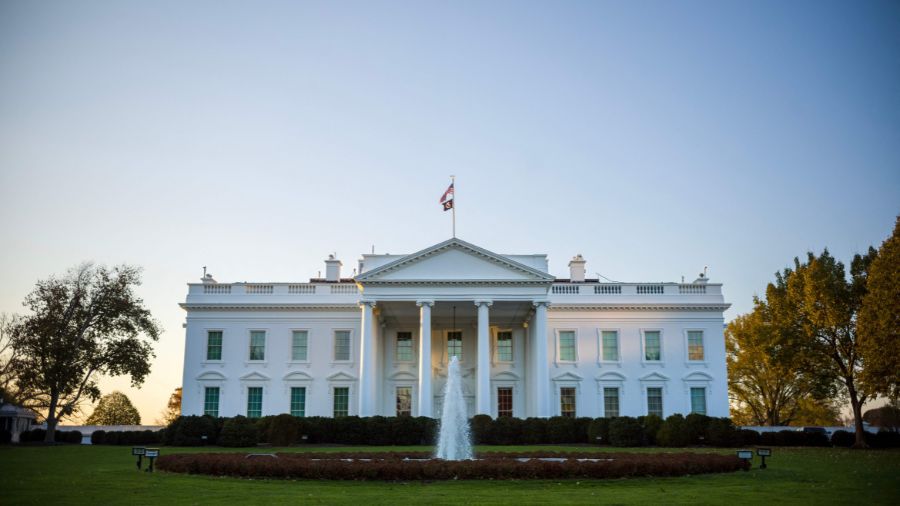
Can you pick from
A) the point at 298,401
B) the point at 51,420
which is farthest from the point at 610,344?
the point at 51,420

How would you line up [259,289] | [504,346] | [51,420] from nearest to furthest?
1. [51,420]
2. [259,289]
3. [504,346]

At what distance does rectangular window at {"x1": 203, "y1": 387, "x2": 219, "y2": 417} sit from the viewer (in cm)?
4278

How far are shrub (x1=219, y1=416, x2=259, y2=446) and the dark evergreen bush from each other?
48.9 feet

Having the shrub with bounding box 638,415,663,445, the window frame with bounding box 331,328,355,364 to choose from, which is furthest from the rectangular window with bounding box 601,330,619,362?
the window frame with bounding box 331,328,355,364

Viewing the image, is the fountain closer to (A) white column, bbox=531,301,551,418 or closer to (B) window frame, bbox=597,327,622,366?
(A) white column, bbox=531,301,551,418

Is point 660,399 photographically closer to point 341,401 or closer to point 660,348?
point 660,348

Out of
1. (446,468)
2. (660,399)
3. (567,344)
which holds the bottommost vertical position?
(446,468)

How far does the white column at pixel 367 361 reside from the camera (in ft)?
125

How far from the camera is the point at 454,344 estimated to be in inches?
1740

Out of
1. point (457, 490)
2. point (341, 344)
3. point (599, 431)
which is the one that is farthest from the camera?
point (341, 344)

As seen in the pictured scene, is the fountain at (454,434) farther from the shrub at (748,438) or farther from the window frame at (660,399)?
the window frame at (660,399)

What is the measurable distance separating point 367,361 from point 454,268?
6.47 metres

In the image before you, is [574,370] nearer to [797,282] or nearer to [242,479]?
[797,282]

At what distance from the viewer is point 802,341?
1492 inches
